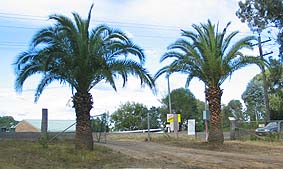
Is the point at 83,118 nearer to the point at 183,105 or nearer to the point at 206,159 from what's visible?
the point at 206,159

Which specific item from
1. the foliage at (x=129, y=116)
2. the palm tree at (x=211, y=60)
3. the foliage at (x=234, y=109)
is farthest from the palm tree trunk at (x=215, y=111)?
the foliage at (x=234, y=109)

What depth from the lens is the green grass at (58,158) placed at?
15.5 meters

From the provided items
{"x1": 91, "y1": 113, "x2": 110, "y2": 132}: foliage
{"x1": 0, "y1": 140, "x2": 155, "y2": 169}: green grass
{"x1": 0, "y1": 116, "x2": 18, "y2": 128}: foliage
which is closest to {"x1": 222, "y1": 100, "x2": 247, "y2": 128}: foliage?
{"x1": 0, "y1": 116, "x2": 18, "y2": 128}: foliage

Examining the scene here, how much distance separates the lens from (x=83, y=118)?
2027cm

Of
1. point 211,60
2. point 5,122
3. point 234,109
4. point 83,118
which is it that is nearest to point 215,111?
point 211,60

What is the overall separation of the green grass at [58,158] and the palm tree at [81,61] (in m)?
1.18

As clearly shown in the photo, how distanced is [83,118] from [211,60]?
9609 millimetres

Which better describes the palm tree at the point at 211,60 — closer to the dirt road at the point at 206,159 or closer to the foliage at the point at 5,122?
the dirt road at the point at 206,159

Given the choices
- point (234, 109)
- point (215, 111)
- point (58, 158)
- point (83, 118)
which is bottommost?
point (58, 158)

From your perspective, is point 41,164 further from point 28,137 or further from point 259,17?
point 259,17

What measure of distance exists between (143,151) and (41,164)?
7.42 metres

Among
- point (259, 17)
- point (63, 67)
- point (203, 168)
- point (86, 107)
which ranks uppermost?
point (259, 17)

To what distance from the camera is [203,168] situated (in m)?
16.5

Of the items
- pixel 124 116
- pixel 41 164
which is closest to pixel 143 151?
pixel 41 164
